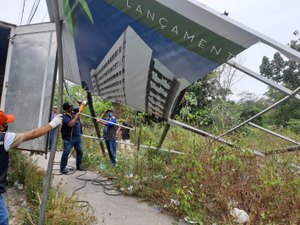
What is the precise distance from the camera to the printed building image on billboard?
3.90 meters

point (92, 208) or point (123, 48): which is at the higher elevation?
point (123, 48)

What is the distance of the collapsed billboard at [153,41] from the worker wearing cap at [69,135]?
1.84 m

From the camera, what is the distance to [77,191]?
596 cm

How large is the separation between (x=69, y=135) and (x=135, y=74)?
3472 mm

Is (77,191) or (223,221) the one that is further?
(77,191)

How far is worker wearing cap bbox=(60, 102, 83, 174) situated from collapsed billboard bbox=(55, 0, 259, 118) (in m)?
1.84

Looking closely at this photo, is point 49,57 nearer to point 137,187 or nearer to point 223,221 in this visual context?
point 137,187

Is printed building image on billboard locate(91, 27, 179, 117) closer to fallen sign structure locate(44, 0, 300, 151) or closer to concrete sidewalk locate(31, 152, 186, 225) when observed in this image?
fallen sign structure locate(44, 0, 300, 151)

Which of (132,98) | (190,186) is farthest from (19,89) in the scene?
(190,186)

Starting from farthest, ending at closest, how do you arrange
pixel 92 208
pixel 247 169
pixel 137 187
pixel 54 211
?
pixel 137 187 → pixel 92 208 → pixel 247 169 → pixel 54 211

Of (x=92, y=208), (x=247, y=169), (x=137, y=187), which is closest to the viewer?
(x=247, y=169)

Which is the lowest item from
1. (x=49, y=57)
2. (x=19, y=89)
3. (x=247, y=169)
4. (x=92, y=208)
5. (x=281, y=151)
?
(x=92, y=208)

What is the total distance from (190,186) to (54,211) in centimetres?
212

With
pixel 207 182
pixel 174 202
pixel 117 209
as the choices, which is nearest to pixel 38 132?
pixel 117 209
